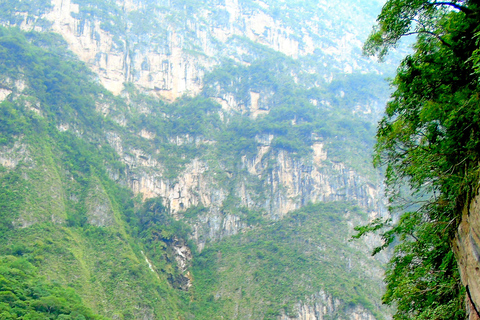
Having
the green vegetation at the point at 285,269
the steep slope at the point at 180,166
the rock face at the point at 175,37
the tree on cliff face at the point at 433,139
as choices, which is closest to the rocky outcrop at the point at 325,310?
the steep slope at the point at 180,166

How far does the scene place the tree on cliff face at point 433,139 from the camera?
8.38 meters

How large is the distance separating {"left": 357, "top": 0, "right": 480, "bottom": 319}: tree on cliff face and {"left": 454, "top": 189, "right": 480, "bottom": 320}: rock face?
256 millimetres

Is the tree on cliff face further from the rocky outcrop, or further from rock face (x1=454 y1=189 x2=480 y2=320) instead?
the rocky outcrop

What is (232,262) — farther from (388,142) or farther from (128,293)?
(388,142)

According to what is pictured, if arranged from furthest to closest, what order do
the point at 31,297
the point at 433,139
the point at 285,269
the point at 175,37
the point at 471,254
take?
the point at 175,37 < the point at 285,269 < the point at 31,297 < the point at 433,139 < the point at 471,254

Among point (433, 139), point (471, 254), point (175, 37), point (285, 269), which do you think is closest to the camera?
point (471, 254)

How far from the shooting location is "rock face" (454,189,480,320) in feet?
25.1

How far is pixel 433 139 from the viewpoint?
31.3ft

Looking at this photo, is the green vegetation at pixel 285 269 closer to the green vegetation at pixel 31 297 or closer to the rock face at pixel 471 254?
the green vegetation at pixel 31 297

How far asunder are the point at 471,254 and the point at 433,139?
258 centimetres

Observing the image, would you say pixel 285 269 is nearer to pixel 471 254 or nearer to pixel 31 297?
pixel 31 297

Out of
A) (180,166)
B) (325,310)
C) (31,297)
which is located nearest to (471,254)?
(31,297)

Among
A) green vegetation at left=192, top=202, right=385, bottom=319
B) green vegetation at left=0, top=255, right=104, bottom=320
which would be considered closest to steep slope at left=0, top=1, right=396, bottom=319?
green vegetation at left=192, top=202, right=385, bottom=319

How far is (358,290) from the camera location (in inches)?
2542
